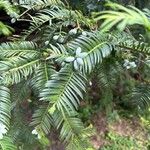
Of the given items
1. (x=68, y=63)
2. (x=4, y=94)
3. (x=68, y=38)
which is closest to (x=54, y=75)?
(x=68, y=63)

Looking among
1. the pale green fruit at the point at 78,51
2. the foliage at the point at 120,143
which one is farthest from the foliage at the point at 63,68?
the foliage at the point at 120,143

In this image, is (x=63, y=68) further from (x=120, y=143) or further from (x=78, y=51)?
(x=120, y=143)

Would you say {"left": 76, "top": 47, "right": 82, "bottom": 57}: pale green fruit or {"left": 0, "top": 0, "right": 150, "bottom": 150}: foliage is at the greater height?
{"left": 76, "top": 47, "right": 82, "bottom": 57}: pale green fruit

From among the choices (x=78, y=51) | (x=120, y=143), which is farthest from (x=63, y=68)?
(x=120, y=143)

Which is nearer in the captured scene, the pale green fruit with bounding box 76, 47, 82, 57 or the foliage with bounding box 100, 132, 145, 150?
the pale green fruit with bounding box 76, 47, 82, 57

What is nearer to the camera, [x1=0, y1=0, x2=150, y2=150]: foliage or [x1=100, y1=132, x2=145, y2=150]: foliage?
[x1=0, y1=0, x2=150, y2=150]: foliage

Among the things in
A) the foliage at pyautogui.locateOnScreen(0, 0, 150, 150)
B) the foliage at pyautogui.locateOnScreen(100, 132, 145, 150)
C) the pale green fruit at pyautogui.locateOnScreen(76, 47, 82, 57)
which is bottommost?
the foliage at pyautogui.locateOnScreen(100, 132, 145, 150)

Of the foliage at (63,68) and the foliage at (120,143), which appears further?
the foliage at (120,143)

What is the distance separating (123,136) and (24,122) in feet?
7.49

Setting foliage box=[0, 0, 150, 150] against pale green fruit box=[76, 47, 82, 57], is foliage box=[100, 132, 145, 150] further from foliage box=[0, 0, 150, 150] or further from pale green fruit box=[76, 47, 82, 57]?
pale green fruit box=[76, 47, 82, 57]

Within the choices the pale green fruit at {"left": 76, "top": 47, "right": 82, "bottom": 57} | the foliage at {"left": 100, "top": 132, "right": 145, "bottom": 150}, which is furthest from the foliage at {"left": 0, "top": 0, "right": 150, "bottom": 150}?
the foliage at {"left": 100, "top": 132, "right": 145, "bottom": 150}

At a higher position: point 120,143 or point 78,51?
point 78,51

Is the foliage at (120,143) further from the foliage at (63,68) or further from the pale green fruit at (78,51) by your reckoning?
the pale green fruit at (78,51)

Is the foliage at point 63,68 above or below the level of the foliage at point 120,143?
above
